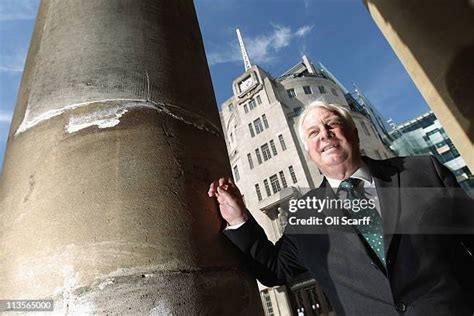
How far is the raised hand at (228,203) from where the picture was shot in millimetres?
1450

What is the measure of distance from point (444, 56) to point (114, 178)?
358 cm

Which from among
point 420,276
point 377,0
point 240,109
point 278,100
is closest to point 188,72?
point 420,276

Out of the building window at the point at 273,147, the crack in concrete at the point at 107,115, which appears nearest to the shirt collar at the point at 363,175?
the crack in concrete at the point at 107,115

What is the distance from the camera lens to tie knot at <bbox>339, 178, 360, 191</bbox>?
1579 millimetres

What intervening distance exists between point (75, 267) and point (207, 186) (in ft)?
1.98

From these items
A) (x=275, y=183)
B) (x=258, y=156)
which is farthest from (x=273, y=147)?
(x=275, y=183)

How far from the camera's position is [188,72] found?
6.04 feet

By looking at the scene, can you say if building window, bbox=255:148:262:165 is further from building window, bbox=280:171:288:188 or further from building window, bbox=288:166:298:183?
building window, bbox=288:166:298:183

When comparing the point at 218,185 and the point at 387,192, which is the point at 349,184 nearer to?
the point at 387,192

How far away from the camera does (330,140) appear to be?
5.46ft

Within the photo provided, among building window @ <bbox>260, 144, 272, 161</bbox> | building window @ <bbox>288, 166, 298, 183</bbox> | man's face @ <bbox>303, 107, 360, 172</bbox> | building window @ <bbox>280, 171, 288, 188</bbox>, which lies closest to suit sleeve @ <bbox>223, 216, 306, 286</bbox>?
man's face @ <bbox>303, 107, 360, 172</bbox>

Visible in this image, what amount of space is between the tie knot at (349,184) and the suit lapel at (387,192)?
88mm

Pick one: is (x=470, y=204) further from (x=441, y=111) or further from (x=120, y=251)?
(x=441, y=111)

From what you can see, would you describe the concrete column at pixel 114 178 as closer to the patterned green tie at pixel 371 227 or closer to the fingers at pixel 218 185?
the fingers at pixel 218 185
